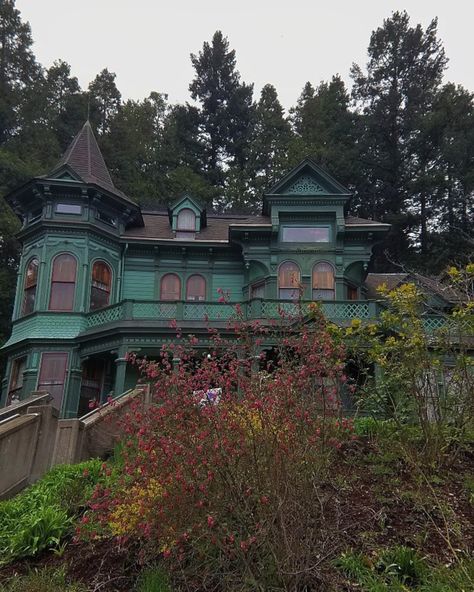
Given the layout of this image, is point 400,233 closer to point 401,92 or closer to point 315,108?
point 401,92

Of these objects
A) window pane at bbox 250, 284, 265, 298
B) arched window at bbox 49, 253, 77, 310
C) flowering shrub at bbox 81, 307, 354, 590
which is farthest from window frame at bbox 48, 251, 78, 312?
flowering shrub at bbox 81, 307, 354, 590

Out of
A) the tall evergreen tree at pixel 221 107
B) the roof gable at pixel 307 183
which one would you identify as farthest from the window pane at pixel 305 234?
the tall evergreen tree at pixel 221 107

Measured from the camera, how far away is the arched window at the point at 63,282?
1828 centimetres

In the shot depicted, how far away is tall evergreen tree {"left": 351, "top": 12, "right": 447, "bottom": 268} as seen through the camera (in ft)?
119

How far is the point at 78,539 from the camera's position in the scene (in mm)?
5453

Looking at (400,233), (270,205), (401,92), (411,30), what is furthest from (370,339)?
(411,30)

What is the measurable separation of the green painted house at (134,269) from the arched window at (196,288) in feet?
0.13

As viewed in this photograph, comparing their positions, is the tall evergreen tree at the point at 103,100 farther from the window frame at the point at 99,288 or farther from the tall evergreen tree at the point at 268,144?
the window frame at the point at 99,288

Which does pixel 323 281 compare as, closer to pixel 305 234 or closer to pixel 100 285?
pixel 305 234

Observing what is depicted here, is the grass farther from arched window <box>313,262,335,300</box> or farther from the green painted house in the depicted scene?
arched window <box>313,262,335,300</box>

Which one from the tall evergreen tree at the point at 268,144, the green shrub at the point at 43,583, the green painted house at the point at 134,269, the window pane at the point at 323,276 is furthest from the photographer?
the tall evergreen tree at the point at 268,144

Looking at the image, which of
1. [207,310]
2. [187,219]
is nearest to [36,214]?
[187,219]

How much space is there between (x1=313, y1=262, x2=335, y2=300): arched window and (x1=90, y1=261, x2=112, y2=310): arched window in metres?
7.23

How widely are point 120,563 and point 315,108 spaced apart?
44.2 m
